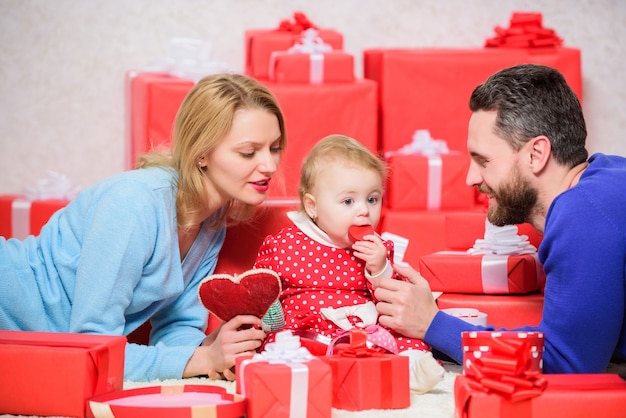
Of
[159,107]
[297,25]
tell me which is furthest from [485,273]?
[297,25]

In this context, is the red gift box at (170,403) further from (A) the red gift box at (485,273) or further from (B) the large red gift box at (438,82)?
(B) the large red gift box at (438,82)

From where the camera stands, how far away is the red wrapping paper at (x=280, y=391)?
1571mm

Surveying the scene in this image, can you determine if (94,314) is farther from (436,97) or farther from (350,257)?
(436,97)

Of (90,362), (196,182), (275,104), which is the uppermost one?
(275,104)

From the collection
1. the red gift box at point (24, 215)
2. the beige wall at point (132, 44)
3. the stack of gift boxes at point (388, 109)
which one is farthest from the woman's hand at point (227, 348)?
the beige wall at point (132, 44)

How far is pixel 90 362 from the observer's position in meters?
1.66

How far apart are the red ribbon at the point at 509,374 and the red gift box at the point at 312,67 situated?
1.88 m

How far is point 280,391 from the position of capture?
157 centimetres

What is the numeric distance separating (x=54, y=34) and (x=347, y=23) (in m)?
1.39

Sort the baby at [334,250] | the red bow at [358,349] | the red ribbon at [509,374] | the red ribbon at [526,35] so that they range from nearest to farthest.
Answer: the red ribbon at [509,374], the red bow at [358,349], the baby at [334,250], the red ribbon at [526,35]

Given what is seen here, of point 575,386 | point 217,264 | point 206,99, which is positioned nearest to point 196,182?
point 206,99

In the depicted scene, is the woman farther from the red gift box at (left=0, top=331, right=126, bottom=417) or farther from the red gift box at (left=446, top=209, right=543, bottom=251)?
the red gift box at (left=446, top=209, right=543, bottom=251)

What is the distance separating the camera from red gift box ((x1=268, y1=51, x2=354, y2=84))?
3225 millimetres

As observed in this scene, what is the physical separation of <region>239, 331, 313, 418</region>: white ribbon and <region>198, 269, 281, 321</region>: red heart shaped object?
0.23 metres
